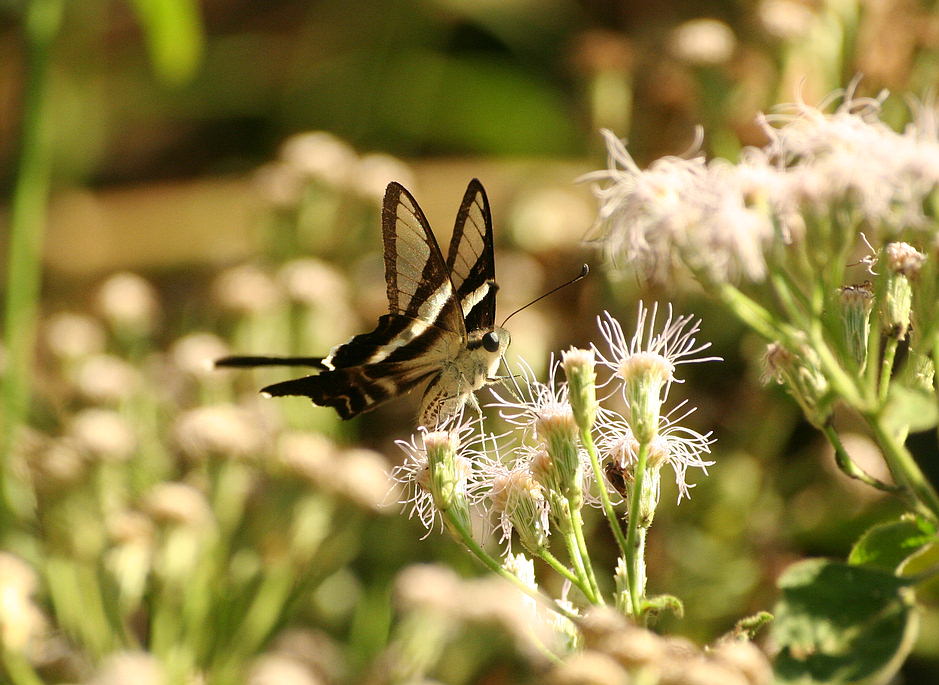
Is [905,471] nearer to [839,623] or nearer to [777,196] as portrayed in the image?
[839,623]

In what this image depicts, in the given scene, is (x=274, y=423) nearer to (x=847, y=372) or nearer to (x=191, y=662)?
(x=191, y=662)

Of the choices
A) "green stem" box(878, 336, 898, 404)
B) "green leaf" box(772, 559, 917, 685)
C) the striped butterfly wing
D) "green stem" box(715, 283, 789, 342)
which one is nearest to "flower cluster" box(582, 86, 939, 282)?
"green stem" box(715, 283, 789, 342)

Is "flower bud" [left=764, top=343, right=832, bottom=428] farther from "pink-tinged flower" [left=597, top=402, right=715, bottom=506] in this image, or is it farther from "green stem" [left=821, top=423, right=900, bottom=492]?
"pink-tinged flower" [left=597, top=402, right=715, bottom=506]

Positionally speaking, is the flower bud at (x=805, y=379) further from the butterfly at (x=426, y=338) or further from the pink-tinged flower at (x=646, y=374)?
the butterfly at (x=426, y=338)

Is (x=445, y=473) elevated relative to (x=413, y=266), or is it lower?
lower

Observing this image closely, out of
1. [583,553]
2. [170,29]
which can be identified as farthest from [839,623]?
[170,29]

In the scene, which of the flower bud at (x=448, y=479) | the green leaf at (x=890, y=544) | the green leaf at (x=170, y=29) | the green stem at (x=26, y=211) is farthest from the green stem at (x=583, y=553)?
the green leaf at (x=170, y=29)
